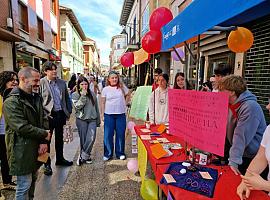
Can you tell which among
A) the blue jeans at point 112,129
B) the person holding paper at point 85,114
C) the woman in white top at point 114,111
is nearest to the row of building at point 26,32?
the person holding paper at point 85,114

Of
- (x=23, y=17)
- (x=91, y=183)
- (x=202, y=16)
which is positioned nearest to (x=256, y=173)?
(x=202, y=16)

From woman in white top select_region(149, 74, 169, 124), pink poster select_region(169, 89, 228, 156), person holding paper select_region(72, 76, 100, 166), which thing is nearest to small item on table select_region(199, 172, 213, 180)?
pink poster select_region(169, 89, 228, 156)

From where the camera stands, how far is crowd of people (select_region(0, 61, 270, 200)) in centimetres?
178

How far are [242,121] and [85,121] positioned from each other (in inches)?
112

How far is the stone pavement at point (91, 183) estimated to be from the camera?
2967 millimetres

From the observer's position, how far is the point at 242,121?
179 cm

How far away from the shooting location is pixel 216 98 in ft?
5.24

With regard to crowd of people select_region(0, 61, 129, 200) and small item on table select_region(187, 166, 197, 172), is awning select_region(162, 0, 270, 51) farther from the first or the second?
crowd of people select_region(0, 61, 129, 200)

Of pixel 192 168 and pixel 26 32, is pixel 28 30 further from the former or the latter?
pixel 192 168

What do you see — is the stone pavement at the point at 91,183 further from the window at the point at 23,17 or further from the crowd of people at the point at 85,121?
the window at the point at 23,17

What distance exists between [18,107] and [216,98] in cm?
186

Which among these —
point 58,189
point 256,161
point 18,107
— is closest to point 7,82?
point 18,107

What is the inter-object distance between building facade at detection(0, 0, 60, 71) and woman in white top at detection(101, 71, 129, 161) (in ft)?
21.3

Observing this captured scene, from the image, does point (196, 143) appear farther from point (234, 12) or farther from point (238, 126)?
point (234, 12)
